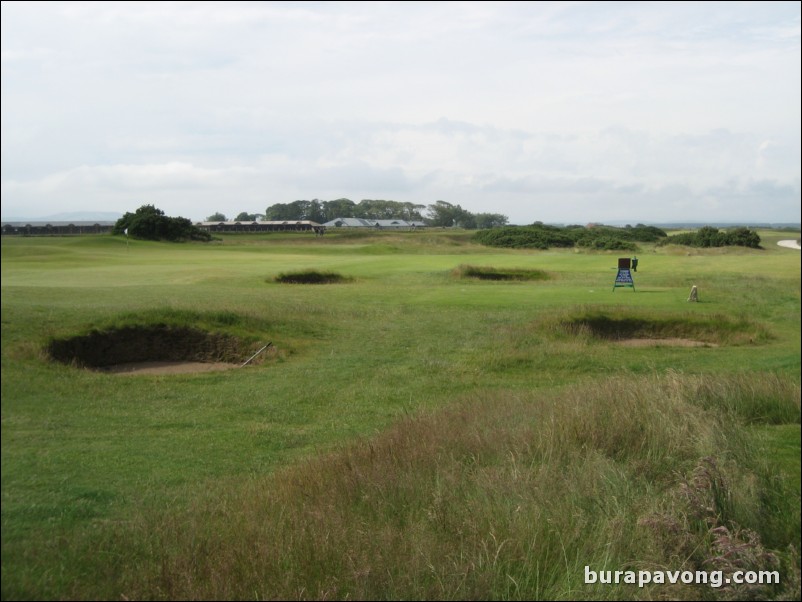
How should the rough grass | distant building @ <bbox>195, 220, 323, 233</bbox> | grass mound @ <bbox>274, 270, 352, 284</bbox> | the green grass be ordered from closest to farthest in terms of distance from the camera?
the green grass, the rough grass, distant building @ <bbox>195, 220, 323, 233</bbox>, grass mound @ <bbox>274, 270, 352, 284</bbox>

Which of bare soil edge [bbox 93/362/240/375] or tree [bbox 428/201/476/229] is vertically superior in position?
tree [bbox 428/201/476/229]

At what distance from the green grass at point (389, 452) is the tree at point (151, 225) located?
0.36 m

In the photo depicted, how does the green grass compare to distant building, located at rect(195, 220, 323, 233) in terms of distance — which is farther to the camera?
distant building, located at rect(195, 220, 323, 233)

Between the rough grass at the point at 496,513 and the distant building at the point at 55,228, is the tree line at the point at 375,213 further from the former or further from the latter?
the rough grass at the point at 496,513

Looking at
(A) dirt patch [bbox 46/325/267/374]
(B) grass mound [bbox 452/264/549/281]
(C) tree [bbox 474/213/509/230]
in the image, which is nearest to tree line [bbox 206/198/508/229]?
(C) tree [bbox 474/213/509/230]

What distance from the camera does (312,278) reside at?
20.0 metres

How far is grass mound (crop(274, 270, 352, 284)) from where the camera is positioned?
1775cm

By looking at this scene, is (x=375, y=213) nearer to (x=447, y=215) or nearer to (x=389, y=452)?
(x=447, y=215)

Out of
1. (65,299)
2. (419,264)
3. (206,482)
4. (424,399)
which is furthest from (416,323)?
(419,264)

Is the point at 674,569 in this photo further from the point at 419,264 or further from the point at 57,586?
the point at 419,264

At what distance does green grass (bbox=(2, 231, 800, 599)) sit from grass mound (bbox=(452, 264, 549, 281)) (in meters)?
11.3

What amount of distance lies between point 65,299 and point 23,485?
143 inches

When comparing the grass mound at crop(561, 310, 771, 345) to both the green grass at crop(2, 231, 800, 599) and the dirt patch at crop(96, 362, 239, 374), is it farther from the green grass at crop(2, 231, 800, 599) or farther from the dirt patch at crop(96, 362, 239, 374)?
the dirt patch at crop(96, 362, 239, 374)

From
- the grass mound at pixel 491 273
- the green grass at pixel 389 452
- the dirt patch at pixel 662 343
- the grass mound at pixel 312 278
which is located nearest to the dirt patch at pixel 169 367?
the green grass at pixel 389 452
